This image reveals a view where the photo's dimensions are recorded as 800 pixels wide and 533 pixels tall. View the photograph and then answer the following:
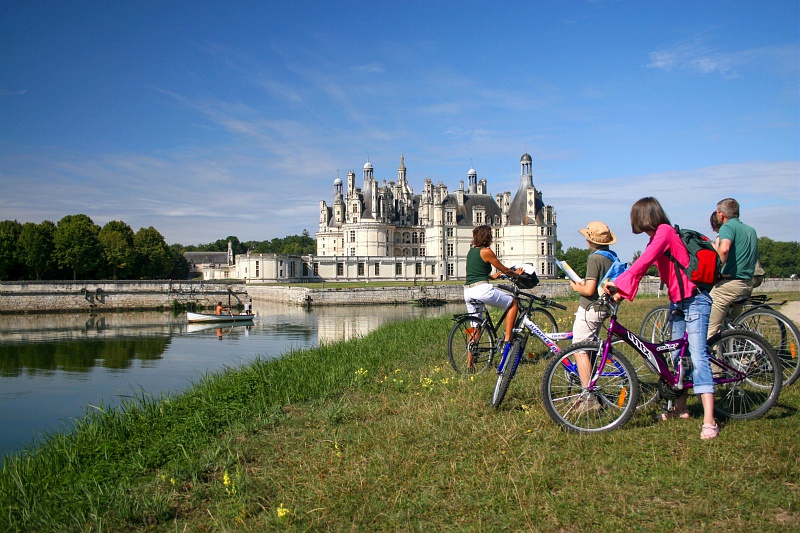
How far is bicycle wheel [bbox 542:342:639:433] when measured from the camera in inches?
170

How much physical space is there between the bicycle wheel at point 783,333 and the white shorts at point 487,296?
2212mm

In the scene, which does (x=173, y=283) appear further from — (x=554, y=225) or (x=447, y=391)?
(x=447, y=391)

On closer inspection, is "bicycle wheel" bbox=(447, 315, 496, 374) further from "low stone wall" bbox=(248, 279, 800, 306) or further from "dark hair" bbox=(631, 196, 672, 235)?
"low stone wall" bbox=(248, 279, 800, 306)

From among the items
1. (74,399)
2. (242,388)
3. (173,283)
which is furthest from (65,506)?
(173,283)

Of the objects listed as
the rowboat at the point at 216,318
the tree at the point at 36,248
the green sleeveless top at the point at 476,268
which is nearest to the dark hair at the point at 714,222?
the green sleeveless top at the point at 476,268

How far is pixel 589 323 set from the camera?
4.83m

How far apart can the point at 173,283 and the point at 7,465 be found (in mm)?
45837

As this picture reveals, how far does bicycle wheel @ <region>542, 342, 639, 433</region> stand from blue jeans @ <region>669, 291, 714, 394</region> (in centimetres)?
44

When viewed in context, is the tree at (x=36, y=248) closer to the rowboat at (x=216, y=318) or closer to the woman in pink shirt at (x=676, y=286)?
the rowboat at (x=216, y=318)

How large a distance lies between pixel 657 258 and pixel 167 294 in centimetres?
4677

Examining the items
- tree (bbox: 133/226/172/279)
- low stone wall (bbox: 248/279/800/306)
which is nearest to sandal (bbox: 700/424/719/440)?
low stone wall (bbox: 248/279/800/306)

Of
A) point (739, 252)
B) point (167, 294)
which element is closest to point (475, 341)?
point (739, 252)

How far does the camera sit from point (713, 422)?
13.5 feet

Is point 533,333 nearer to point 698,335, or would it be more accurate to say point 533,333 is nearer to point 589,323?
point 589,323
